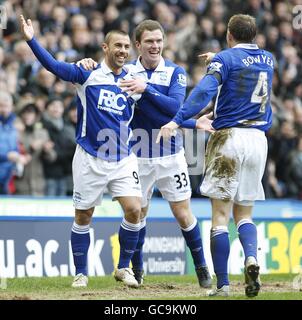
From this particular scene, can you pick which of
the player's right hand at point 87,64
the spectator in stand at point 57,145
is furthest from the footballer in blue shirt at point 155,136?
the spectator in stand at point 57,145

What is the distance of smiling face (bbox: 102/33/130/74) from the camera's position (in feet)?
37.6

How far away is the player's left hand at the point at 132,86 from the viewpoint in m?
11.1

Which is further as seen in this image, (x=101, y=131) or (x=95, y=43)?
(x=95, y=43)

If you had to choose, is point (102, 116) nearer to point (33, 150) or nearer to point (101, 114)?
point (101, 114)

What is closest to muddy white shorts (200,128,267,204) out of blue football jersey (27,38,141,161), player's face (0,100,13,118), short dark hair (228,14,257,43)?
short dark hair (228,14,257,43)

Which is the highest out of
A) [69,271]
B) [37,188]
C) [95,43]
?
[95,43]

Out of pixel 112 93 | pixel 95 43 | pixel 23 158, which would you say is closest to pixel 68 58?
pixel 95 43

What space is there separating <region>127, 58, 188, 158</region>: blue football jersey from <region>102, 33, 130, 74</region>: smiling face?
34 cm

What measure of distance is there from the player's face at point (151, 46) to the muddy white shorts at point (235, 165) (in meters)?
1.63

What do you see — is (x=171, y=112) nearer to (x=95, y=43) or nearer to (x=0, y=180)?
(x=0, y=180)

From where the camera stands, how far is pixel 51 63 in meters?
11.2
